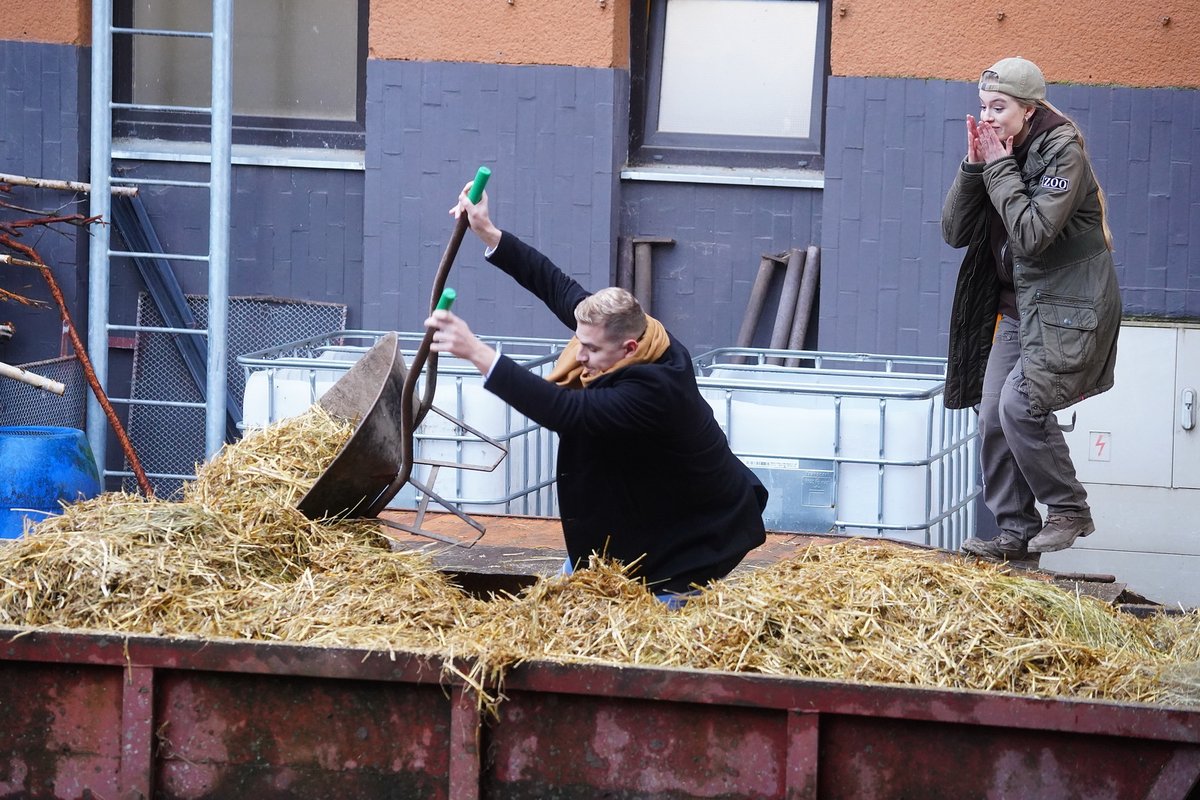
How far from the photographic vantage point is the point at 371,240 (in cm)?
885

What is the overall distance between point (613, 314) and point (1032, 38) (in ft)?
16.8

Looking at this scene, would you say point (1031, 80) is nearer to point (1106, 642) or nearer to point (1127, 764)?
point (1106, 642)

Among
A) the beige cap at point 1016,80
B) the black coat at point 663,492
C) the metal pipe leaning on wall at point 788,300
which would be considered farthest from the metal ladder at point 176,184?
the beige cap at point 1016,80

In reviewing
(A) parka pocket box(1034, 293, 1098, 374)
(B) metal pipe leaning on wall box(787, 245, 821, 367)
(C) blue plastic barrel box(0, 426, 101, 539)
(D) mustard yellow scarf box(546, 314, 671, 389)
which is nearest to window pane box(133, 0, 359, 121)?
(C) blue plastic barrel box(0, 426, 101, 539)

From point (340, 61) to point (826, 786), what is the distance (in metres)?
7.19

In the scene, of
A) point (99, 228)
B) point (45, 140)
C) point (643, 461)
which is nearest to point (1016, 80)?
point (643, 461)

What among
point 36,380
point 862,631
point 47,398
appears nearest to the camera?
point 862,631

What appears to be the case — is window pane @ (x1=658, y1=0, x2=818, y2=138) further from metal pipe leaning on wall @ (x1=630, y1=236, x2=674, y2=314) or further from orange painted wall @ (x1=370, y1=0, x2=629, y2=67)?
metal pipe leaning on wall @ (x1=630, y1=236, x2=674, y2=314)

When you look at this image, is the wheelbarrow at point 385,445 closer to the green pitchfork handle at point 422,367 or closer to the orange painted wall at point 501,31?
the green pitchfork handle at point 422,367

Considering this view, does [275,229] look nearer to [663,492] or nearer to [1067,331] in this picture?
[663,492]

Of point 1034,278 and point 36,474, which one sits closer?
point 1034,278

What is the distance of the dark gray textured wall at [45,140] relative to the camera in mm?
8930

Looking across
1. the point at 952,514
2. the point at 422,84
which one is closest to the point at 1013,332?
the point at 952,514

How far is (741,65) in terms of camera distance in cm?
900
